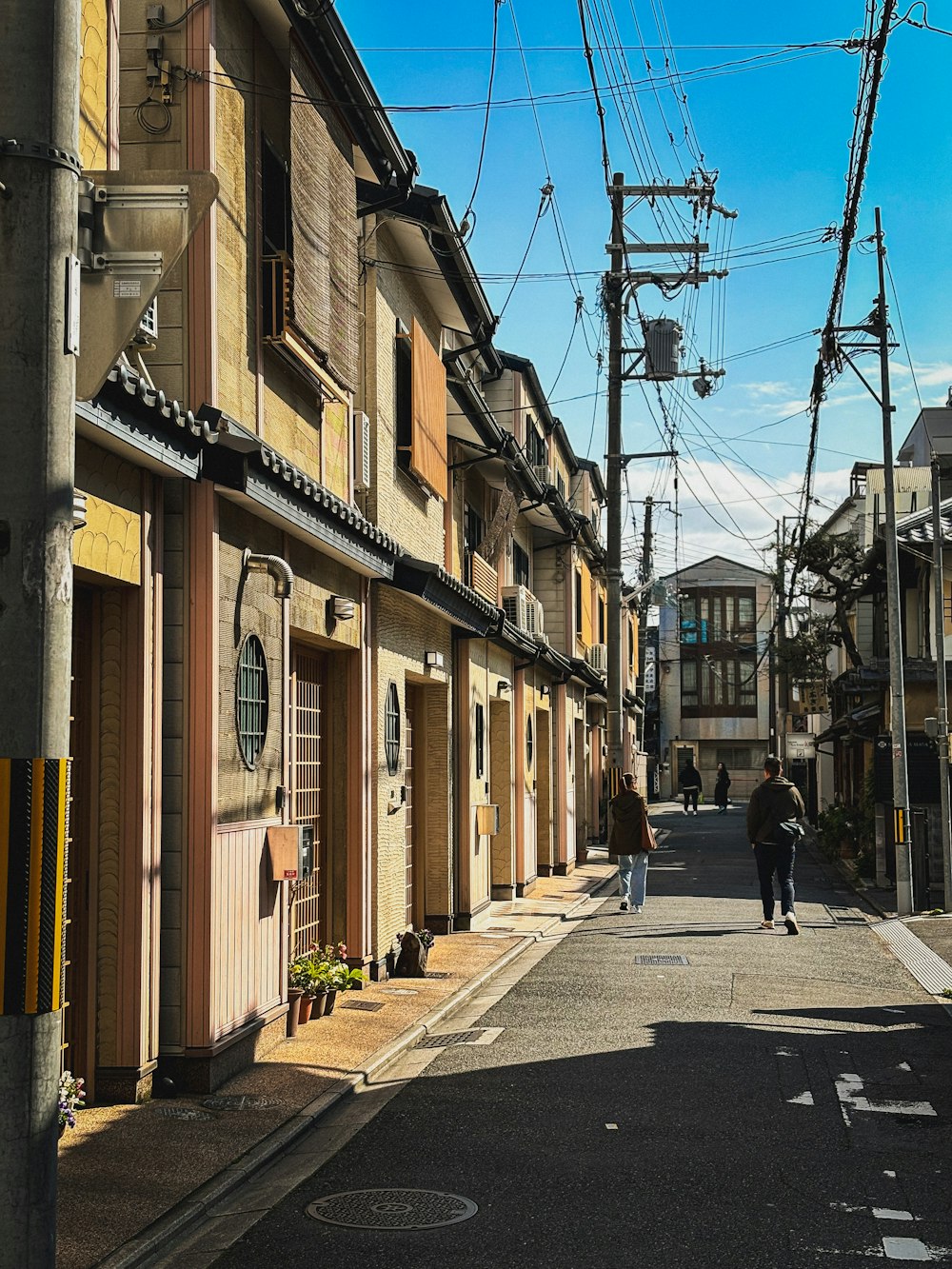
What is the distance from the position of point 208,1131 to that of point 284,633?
400cm

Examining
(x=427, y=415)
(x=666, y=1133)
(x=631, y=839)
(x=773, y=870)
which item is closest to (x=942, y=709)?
(x=773, y=870)

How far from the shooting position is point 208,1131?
293 inches

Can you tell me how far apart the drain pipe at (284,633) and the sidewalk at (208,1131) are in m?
1.78

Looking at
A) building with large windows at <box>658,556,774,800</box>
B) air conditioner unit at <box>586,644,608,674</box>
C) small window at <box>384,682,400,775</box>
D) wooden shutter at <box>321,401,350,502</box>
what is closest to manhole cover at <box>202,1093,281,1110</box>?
wooden shutter at <box>321,401,350,502</box>

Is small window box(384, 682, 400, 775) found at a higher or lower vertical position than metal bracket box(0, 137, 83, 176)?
lower

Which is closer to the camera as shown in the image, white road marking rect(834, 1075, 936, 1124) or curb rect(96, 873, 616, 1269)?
curb rect(96, 873, 616, 1269)

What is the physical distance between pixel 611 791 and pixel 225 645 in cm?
1649

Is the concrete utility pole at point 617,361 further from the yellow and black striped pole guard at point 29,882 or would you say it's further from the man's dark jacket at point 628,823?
the yellow and black striped pole guard at point 29,882

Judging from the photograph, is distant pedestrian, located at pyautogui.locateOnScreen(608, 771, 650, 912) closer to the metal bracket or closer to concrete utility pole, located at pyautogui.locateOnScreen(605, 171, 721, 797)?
concrete utility pole, located at pyautogui.locateOnScreen(605, 171, 721, 797)

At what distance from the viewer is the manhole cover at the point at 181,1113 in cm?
775

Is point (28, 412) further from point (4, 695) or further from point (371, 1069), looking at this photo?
point (371, 1069)

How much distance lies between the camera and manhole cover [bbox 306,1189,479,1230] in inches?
→ 236

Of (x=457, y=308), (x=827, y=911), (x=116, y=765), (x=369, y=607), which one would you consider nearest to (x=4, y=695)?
(x=116, y=765)

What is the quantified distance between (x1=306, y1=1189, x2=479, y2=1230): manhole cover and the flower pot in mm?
4010
